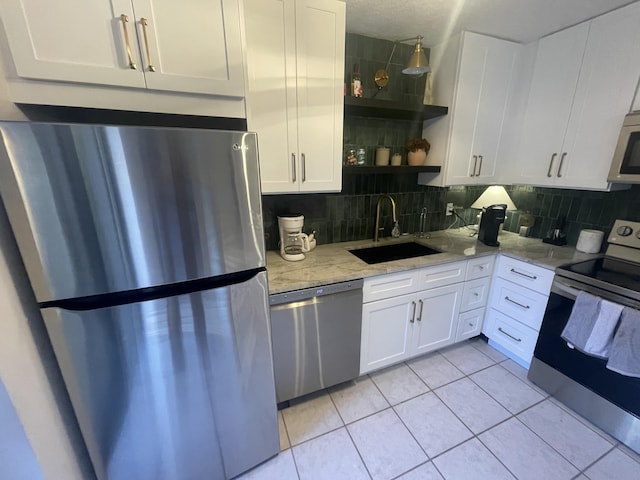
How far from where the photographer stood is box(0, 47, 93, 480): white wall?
31.3 inches

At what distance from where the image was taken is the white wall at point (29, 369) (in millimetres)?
795

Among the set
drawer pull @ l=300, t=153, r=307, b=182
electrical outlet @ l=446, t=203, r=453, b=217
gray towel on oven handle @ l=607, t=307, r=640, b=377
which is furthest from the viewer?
electrical outlet @ l=446, t=203, r=453, b=217

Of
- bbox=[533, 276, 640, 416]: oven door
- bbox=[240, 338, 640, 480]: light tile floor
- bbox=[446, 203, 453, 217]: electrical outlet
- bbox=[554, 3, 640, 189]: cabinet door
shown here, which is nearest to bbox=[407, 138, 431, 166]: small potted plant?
bbox=[446, 203, 453, 217]: electrical outlet

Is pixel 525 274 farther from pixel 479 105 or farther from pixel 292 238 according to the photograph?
pixel 292 238

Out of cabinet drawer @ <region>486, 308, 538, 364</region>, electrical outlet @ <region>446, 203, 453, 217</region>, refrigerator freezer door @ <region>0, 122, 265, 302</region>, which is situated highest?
refrigerator freezer door @ <region>0, 122, 265, 302</region>

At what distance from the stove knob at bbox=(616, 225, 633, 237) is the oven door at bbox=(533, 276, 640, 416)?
682 mm

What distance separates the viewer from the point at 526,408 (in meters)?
1.71

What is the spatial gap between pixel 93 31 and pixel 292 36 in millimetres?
912

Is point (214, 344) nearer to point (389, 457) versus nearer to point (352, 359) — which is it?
point (352, 359)

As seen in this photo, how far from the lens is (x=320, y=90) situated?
1553 millimetres

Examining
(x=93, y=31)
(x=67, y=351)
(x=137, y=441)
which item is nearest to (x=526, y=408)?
(x=137, y=441)

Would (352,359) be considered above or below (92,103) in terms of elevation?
below

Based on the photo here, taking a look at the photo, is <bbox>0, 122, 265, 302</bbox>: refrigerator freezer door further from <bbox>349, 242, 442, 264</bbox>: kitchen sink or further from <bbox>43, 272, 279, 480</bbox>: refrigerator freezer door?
<bbox>349, 242, 442, 264</bbox>: kitchen sink

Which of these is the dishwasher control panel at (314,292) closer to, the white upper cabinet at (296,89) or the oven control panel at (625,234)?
the white upper cabinet at (296,89)
